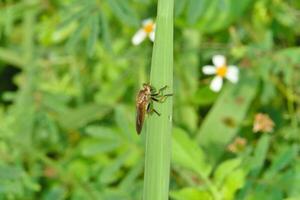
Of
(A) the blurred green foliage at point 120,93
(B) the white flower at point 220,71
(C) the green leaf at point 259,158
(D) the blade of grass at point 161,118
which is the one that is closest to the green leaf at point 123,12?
(A) the blurred green foliage at point 120,93

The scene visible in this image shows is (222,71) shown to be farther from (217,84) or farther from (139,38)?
(139,38)

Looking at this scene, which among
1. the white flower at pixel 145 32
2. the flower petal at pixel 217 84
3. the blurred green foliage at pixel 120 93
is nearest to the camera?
the blurred green foliage at pixel 120 93

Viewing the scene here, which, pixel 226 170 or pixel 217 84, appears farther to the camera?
pixel 217 84

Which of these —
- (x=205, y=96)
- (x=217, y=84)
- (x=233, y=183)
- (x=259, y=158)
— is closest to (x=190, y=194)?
(x=233, y=183)

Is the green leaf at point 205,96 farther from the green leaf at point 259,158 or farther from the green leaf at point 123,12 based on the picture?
the green leaf at point 259,158

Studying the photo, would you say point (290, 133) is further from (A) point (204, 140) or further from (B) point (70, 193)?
(B) point (70, 193)

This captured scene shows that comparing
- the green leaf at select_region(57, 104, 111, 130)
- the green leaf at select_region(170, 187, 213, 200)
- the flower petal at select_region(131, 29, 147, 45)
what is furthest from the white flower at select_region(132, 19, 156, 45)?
the green leaf at select_region(170, 187, 213, 200)

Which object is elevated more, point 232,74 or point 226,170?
point 232,74
